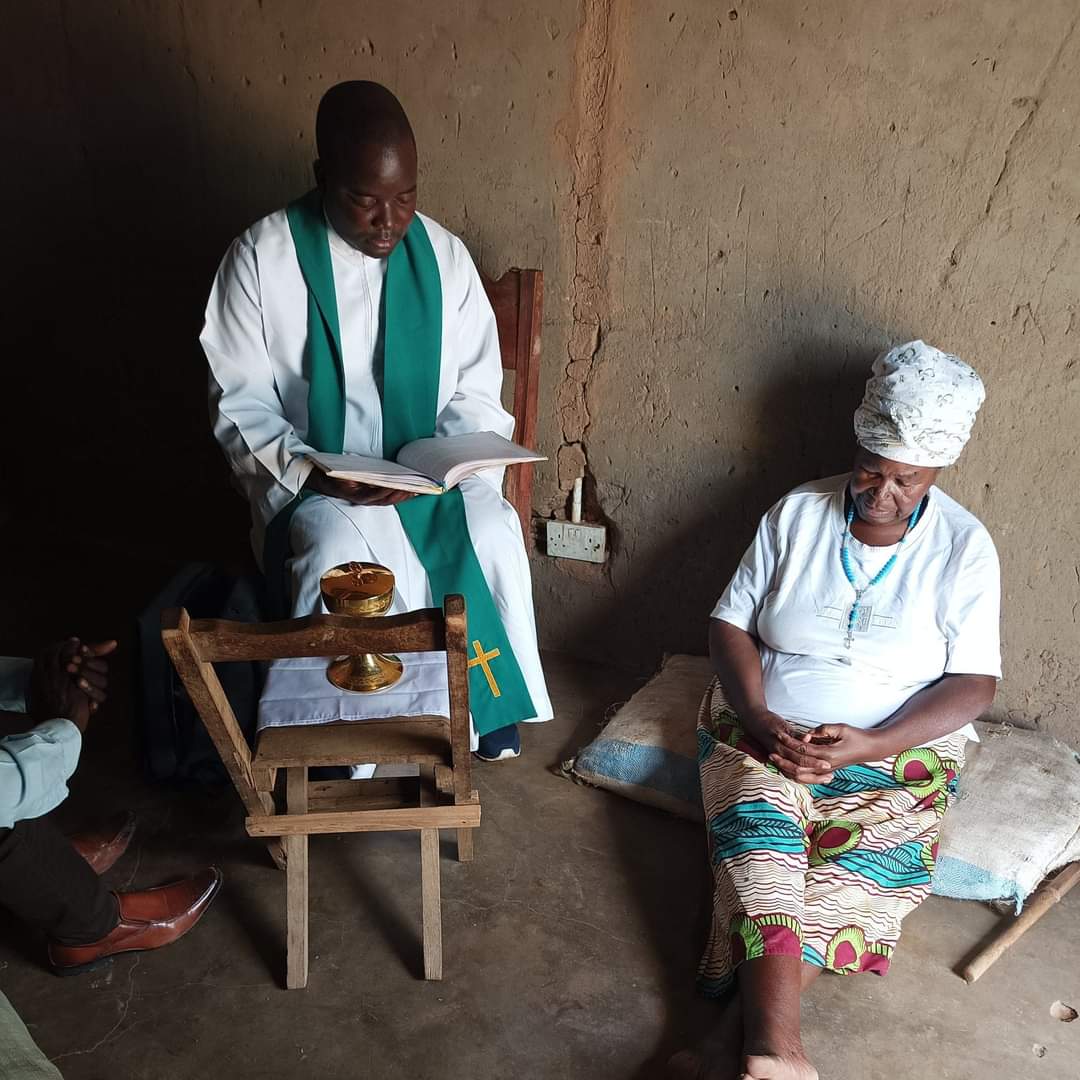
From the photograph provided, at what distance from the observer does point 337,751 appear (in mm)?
2158

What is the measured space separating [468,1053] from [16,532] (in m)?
3.45

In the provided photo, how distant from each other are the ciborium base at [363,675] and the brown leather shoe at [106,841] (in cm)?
95

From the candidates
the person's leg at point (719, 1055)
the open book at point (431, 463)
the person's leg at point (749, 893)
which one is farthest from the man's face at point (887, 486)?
the person's leg at point (719, 1055)

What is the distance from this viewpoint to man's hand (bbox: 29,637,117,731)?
6.98 ft

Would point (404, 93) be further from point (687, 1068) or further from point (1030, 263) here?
point (687, 1068)

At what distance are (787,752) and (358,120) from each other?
1.91m

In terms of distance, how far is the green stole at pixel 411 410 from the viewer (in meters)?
2.85

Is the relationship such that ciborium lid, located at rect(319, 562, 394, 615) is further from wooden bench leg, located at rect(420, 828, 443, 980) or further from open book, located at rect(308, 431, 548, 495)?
wooden bench leg, located at rect(420, 828, 443, 980)

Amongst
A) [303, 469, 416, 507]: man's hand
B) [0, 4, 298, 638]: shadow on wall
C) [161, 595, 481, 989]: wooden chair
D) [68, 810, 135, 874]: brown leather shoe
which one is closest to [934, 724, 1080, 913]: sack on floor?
[161, 595, 481, 989]: wooden chair

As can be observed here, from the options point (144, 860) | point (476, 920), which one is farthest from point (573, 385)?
point (144, 860)

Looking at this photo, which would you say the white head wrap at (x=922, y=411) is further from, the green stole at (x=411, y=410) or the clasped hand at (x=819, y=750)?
the green stole at (x=411, y=410)

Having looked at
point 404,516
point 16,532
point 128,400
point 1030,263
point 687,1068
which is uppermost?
point 1030,263

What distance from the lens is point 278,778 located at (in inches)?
101

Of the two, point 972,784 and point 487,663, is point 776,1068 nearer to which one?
point 972,784
